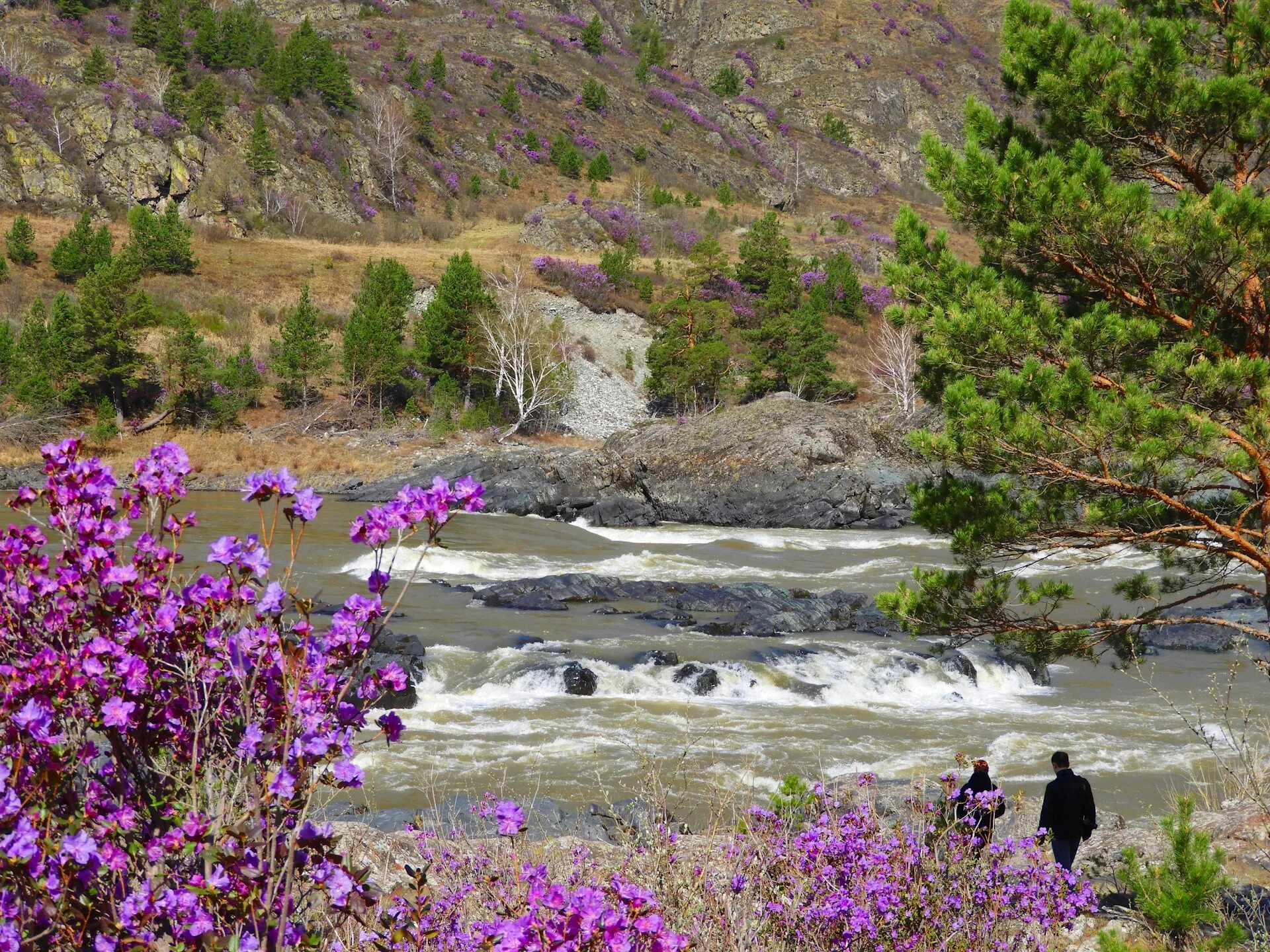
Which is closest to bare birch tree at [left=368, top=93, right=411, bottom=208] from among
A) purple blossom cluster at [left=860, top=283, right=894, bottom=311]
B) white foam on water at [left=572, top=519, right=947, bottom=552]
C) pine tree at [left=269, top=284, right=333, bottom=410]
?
pine tree at [left=269, top=284, right=333, bottom=410]

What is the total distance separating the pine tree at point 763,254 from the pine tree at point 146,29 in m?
44.0

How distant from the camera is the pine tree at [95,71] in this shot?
5800 centimetres

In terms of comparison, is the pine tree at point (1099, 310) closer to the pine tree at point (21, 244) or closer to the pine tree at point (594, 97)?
the pine tree at point (21, 244)

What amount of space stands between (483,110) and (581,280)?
3258 centimetres

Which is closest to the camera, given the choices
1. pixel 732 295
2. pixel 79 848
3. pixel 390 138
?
pixel 79 848

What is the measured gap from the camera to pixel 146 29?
6619 cm

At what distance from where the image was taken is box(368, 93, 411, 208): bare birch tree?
66438mm

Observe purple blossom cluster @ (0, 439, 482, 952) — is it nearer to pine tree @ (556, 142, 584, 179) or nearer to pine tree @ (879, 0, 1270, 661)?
pine tree @ (879, 0, 1270, 661)

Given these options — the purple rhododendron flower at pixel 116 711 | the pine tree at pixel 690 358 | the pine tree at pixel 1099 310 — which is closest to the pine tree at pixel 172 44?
the pine tree at pixel 690 358

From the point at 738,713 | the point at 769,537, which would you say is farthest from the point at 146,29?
the point at 738,713

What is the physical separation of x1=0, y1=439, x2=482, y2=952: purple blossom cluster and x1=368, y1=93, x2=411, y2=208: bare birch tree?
6680cm

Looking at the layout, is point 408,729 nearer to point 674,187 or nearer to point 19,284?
point 19,284

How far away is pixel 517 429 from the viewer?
41.3m

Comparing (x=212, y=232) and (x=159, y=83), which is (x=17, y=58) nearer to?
(x=159, y=83)
